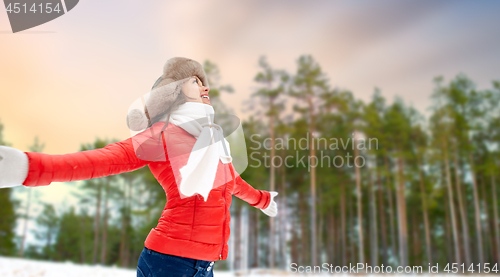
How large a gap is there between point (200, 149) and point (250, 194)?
604mm

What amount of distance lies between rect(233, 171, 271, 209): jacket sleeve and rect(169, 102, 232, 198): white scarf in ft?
1.03

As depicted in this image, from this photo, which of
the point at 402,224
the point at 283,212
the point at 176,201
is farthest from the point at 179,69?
the point at 283,212

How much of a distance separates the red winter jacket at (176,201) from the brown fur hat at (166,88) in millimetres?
77

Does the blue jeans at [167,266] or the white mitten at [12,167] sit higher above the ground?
the white mitten at [12,167]

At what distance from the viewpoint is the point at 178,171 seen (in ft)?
3.69

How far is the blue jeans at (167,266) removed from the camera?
1.06m

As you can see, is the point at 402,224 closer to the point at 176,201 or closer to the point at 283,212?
the point at 283,212

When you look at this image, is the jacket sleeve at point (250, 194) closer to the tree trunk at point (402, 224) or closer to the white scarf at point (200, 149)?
the white scarf at point (200, 149)

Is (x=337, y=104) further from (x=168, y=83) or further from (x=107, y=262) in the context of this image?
(x=107, y=262)

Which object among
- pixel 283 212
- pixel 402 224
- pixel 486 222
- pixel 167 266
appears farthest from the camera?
pixel 486 222

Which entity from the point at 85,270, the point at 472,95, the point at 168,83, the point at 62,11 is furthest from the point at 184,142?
the point at 472,95

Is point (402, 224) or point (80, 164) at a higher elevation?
point (80, 164)

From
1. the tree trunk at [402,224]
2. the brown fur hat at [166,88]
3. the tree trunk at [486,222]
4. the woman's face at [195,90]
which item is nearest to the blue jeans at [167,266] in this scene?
the brown fur hat at [166,88]

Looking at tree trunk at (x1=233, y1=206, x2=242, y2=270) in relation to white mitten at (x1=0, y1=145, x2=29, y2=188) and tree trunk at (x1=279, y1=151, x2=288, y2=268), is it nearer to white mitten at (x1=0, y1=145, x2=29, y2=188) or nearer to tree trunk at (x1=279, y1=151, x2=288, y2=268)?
tree trunk at (x1=279, y1=151, x2=288, y2=268)
